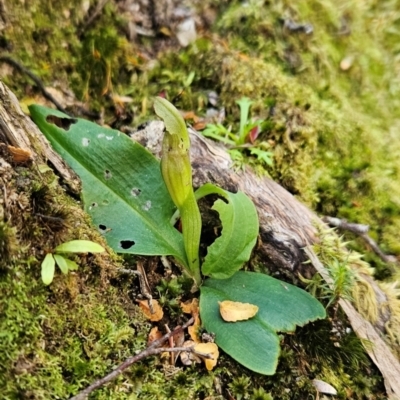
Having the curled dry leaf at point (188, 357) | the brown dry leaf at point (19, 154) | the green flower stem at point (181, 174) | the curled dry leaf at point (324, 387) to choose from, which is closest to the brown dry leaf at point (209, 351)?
the curled dry leaf at point (188, 357)

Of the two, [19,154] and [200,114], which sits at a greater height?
→ [200,114]

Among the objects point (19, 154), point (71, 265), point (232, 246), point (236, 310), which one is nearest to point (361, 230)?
point (232, 246)

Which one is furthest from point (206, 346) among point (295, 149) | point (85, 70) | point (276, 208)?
point (85, 70)

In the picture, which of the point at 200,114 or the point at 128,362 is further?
the point at 200,114

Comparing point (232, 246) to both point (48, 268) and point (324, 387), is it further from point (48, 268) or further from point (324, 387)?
point (48, 268)

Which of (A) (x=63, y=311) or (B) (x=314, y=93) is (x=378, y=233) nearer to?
(B) (x=314, y=93)

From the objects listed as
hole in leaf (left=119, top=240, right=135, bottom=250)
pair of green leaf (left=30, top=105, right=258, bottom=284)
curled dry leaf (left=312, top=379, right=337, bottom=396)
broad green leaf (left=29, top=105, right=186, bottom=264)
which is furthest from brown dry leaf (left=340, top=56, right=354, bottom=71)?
curled dry leaf (left=312, top=379, right=337, bottom=396)

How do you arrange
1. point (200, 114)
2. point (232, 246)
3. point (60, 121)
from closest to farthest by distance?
point (232, 246) → point (60, 121) → point (200, 114)

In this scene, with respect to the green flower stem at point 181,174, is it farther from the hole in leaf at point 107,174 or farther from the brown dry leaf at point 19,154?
the brown dry leaf at point 19,154
